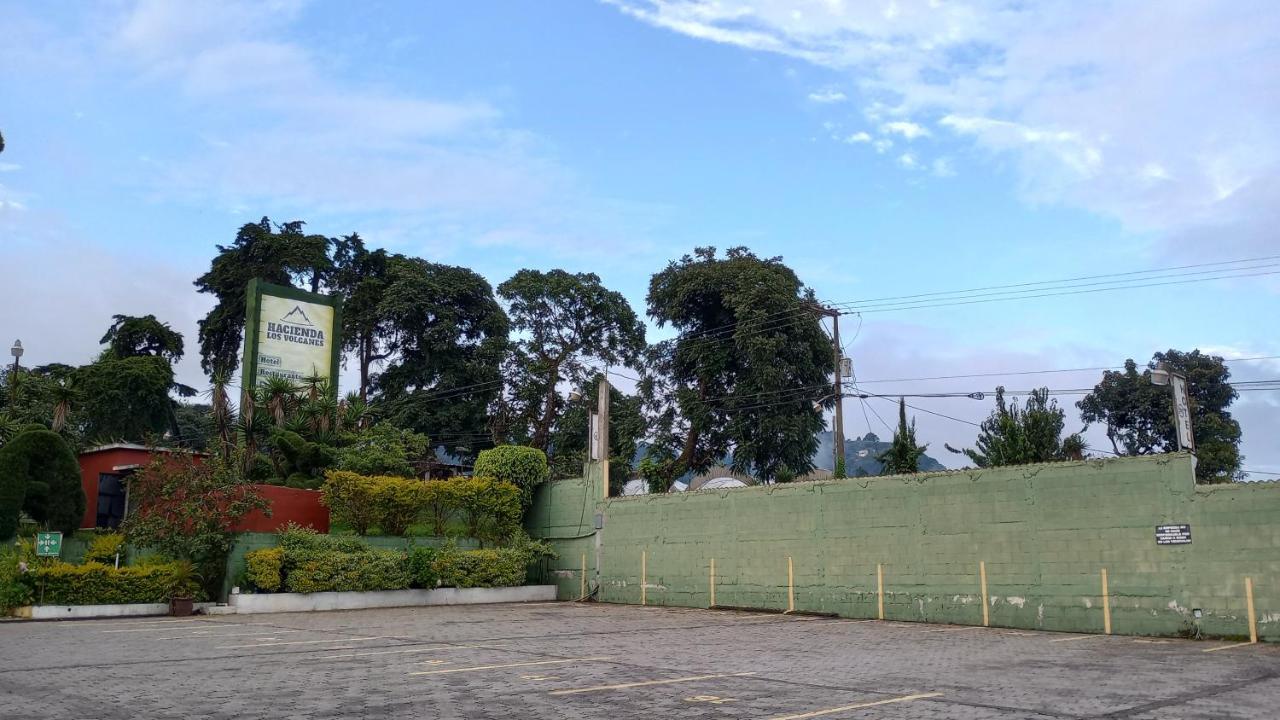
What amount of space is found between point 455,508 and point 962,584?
16006 millimetres

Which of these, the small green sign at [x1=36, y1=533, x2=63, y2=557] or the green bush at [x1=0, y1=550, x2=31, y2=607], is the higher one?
the small green sign at [x1=36, y1=533, x2=63, y2=557]

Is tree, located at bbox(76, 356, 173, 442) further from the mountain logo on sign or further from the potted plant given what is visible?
the potted plant

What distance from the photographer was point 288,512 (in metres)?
28.3

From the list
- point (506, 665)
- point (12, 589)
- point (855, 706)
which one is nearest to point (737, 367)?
point (12, 589)

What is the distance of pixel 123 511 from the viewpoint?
36.6m

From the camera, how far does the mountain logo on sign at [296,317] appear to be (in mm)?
36281

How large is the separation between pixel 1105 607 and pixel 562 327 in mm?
36932

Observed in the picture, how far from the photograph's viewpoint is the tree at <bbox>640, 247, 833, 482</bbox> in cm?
4438

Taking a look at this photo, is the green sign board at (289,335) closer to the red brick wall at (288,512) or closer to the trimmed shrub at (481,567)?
the red brick wall at (288,512)

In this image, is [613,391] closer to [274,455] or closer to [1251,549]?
[274,455]

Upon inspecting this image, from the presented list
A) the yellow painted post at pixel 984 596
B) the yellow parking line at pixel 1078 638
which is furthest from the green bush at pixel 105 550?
the yellow parking line at pixel 1078 638

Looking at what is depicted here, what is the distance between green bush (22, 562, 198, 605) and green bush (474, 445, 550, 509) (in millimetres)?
9835

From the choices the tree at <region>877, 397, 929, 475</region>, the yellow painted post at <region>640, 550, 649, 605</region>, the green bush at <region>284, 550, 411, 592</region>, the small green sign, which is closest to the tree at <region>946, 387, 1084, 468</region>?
the tree at <region>877, 397, 929, 475</region>

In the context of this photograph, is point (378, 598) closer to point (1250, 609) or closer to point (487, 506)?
point (487, 506)
